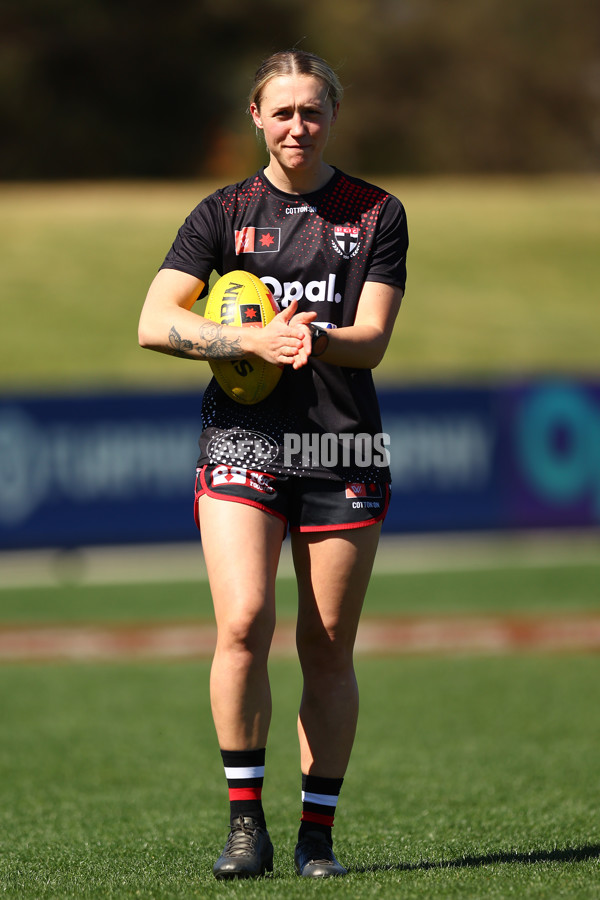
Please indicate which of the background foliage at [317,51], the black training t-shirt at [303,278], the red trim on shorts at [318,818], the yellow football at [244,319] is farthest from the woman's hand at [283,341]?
the background foliage at [317,51]

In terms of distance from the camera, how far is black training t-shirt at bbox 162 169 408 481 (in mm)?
3727

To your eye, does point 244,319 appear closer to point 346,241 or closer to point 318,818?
point 346,241

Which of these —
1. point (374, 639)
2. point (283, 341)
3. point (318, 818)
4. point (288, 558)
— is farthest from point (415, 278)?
point (283, 341)

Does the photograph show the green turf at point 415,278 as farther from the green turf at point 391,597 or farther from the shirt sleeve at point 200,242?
the shirt sleeve at point 200,242

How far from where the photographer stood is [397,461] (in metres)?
15.3

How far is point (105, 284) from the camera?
31.4 meters

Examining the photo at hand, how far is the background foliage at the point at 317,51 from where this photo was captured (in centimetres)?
4509

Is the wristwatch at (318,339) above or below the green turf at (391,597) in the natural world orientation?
above

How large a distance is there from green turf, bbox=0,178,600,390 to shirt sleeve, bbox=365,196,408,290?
19.7 meters

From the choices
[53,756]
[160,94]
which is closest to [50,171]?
[160,94]

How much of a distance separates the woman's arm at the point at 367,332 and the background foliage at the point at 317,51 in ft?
127

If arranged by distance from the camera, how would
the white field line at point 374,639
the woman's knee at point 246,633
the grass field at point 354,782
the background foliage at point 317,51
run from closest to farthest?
the woman's knee at point 246,633 < the grass field at point 354,782 < the white field line at point 374,639 < the background foliage at point 317,51

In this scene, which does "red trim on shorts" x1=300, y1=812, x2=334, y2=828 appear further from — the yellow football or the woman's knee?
the yellow football

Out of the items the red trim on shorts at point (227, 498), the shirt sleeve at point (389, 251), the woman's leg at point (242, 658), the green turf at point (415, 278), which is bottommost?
the woman's leg at point (242, 658)
